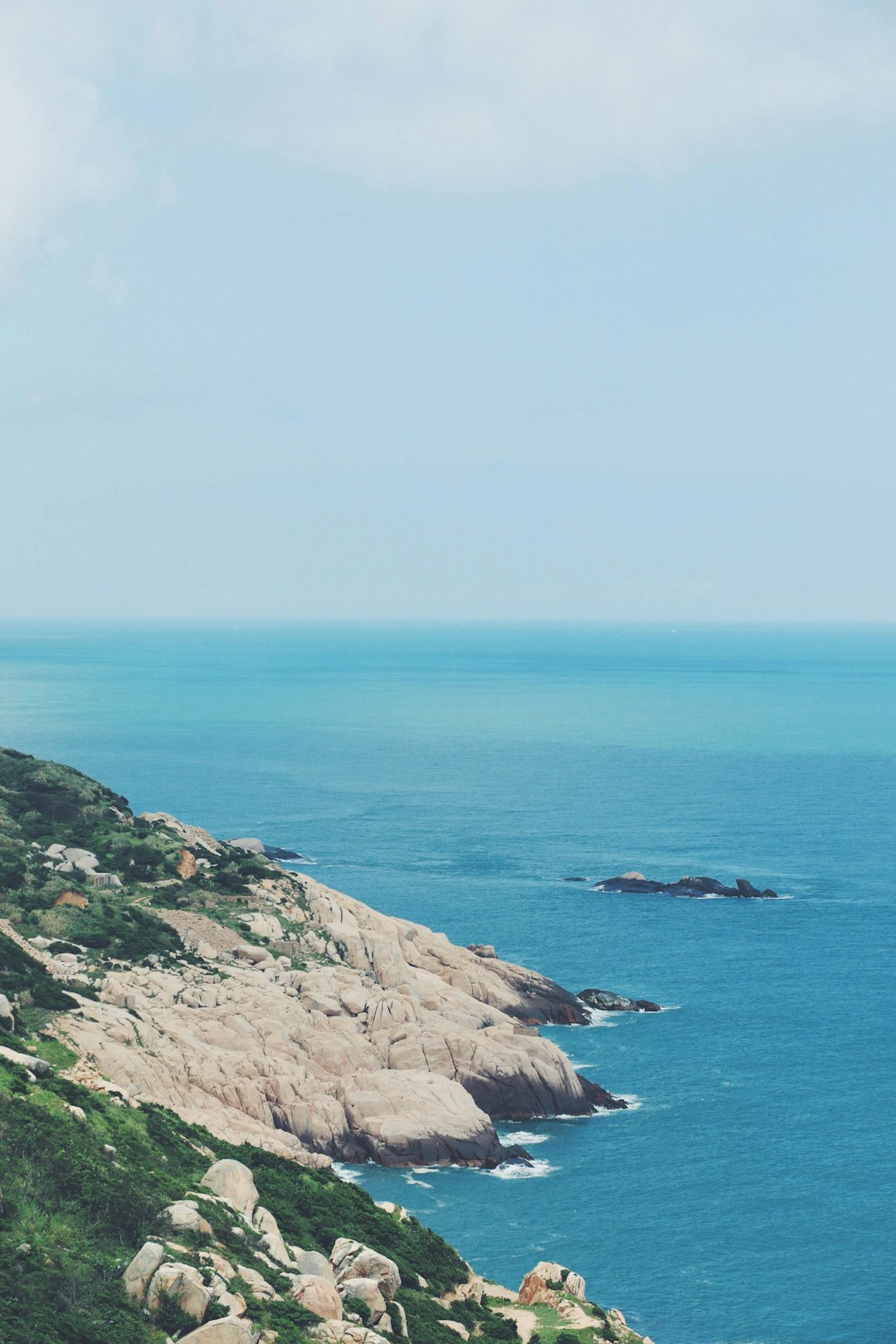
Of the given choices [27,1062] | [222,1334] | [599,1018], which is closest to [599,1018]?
[599,1018]

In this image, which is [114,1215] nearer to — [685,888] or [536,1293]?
[536,1293]

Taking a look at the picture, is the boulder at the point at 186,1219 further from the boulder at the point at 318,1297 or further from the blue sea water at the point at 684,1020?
the blue sea water at the point at 684,1020

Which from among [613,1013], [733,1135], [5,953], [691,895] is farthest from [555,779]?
[5,953]

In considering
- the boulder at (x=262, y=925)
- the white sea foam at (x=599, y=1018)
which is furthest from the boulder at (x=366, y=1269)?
the white sea foam at (x=599, y=1018)

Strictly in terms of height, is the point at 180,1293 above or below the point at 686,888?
above

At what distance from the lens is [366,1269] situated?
39719mm

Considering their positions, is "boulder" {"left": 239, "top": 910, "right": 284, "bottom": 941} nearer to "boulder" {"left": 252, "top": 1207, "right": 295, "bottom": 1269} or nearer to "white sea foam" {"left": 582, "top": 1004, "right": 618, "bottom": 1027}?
"white sea foam" {"left": 582, "top": 1004, "right": 618, "bottom": 1027}

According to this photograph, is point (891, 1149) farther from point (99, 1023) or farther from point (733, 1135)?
point (99, 1023)

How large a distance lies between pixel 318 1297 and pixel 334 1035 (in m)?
38.5

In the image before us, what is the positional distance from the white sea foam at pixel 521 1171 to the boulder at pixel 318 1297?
31852mm

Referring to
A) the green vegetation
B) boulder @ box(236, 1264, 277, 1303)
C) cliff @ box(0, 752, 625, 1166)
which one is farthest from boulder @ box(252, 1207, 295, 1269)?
cliff @ box(0, 752, 625, 1166)

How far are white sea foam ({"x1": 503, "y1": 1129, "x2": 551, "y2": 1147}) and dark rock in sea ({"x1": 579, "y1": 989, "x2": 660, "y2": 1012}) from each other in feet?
64.5

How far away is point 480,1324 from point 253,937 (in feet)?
142

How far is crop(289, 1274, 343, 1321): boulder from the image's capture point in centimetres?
3544
